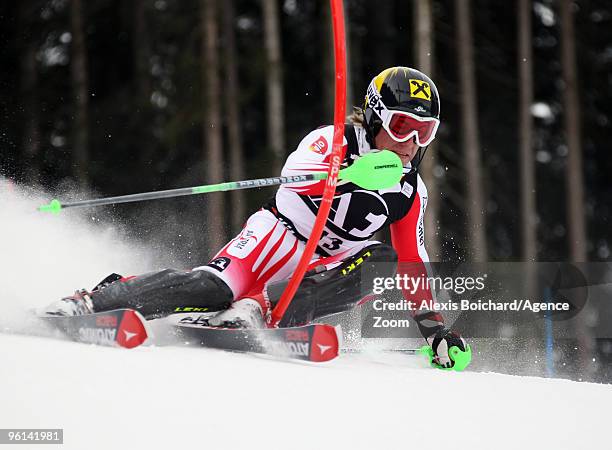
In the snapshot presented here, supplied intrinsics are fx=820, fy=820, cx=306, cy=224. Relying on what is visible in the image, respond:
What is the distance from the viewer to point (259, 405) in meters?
3.30

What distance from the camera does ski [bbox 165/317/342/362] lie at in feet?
14.6

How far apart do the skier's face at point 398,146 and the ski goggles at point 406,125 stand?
5 cm

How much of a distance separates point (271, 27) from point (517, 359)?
8927 millimetres

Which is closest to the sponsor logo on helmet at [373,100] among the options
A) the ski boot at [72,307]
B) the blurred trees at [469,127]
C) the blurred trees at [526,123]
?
the ski boot at [72,307]

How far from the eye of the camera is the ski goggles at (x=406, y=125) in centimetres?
497

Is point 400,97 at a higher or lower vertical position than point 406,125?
higher

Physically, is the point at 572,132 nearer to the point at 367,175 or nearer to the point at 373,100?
the point at 373,100

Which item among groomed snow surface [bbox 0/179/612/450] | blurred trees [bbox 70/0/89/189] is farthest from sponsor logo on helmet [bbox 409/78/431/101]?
blurred trees [bbox 70/0/89/189]

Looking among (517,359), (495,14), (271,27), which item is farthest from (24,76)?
(517,359)

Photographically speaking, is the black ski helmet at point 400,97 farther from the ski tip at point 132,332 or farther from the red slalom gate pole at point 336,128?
the ski tip at point 132,332

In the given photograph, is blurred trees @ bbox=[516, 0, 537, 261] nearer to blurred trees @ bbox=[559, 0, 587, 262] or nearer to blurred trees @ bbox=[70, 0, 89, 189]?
blurred trees @ bbox=[559, 0, 587, 262]

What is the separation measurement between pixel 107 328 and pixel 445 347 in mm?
2014

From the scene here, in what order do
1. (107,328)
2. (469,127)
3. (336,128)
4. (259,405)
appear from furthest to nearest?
(469,127), (336,128), (107,328), (259,405)

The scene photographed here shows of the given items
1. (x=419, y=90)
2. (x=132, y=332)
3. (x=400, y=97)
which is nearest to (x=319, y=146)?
(x=400, y=97)
